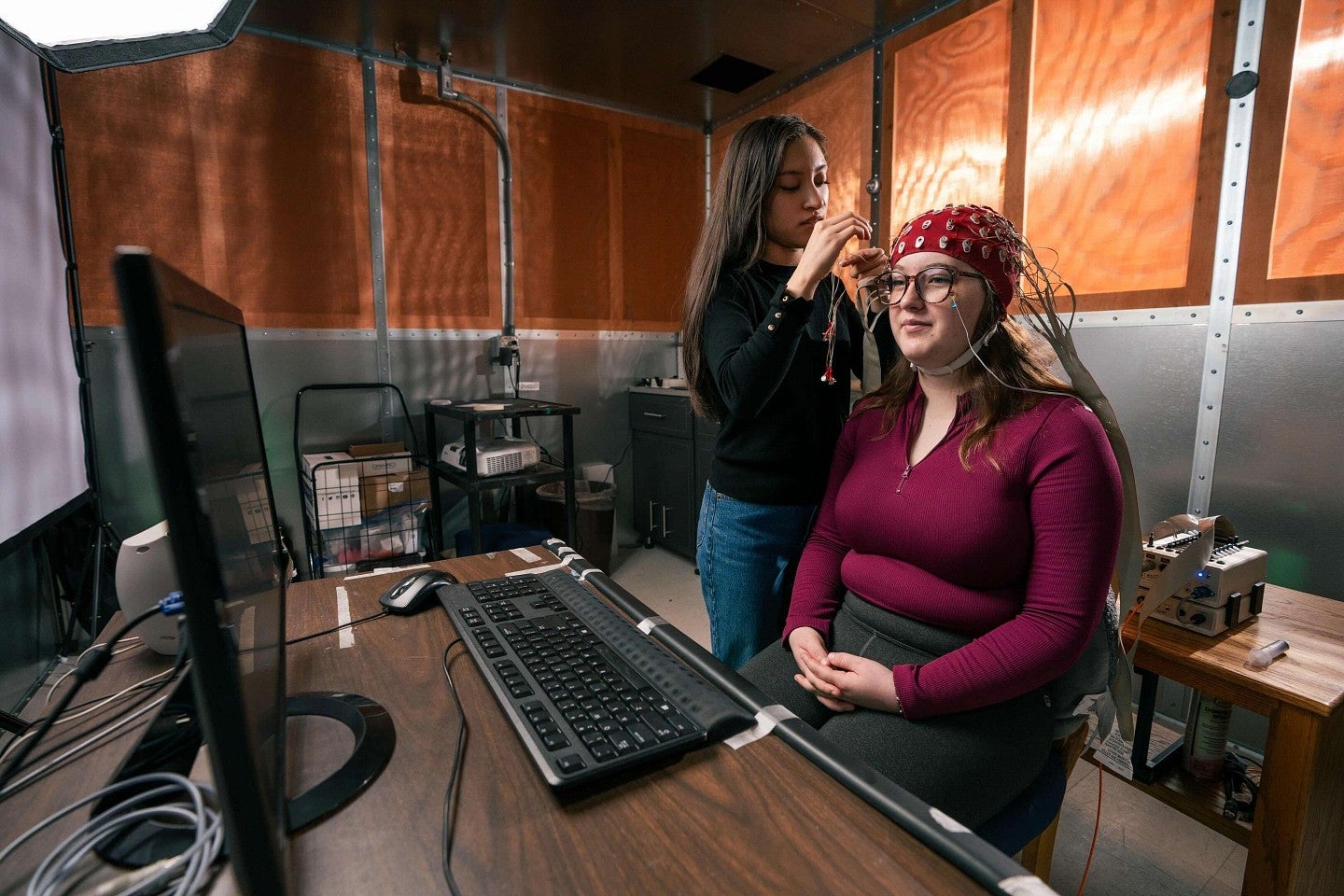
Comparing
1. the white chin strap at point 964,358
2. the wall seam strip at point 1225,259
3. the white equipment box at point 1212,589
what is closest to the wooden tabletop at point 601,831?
the white chin strap at point 964,358

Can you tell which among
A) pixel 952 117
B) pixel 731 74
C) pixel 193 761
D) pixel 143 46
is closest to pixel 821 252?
pixel 193 761

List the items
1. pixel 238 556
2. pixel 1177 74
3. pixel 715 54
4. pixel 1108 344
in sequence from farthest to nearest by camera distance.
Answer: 1. pixel 715 54
2. pixel 1108 344
3. pixel 1177 74
4. pixel 238 556

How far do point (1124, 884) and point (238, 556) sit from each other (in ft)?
5.99

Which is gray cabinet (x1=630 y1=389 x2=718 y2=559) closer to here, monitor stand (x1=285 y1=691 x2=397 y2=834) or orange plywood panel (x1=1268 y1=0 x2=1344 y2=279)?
orange plywood panel (x1=1268 y1=0 x2=1344 y2=279)

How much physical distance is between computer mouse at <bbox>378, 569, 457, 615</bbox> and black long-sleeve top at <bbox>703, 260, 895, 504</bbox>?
1.89ft

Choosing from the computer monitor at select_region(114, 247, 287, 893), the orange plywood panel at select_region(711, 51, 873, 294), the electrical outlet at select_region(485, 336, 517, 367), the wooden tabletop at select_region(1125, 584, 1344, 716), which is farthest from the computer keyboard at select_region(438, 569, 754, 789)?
the electrical outlet at select_region(485, 336, 517, 367)

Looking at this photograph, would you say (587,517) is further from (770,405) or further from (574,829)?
(574,829)

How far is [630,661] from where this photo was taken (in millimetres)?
742

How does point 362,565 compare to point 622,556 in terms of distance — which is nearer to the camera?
point 362,565

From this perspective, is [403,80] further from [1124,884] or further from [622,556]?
[1124,884]

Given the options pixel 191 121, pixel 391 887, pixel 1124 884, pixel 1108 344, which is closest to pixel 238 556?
pixel 391 887

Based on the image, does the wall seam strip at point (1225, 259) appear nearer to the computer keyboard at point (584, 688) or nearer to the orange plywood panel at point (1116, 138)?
the orange plywood panel at point (1116, 138)

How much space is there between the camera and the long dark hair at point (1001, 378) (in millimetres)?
997

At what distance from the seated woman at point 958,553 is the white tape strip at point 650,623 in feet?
0.81
